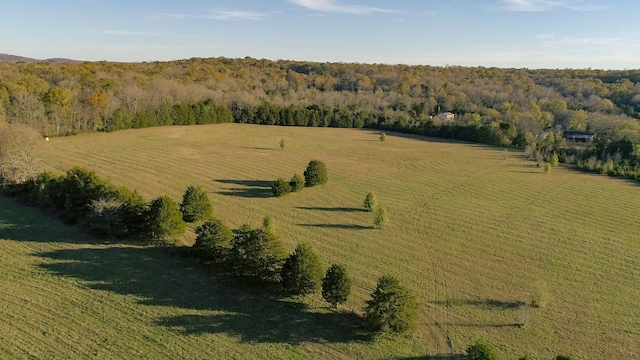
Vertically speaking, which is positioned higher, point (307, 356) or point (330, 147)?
point (330, 147)

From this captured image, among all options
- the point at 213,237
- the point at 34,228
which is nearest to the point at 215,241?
the point at 213,237

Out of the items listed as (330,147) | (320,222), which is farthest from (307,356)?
(330,147)

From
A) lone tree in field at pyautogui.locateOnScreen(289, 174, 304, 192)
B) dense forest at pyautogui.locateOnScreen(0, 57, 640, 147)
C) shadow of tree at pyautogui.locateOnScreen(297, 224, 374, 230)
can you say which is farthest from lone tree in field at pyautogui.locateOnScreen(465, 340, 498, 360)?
dense forest at pyautogui.locateOnScreen(0, 57, 640, 147)

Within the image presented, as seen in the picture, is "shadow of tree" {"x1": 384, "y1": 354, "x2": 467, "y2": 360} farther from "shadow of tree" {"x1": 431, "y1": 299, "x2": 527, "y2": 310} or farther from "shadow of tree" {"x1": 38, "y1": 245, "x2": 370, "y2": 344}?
"shadow of tree" {"x1": 431, "y1": 299, "x2": 527, "y2": 310}

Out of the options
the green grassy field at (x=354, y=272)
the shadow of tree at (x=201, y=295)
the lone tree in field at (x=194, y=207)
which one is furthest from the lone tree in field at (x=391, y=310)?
the lone tree in field at (x=194, y=207)

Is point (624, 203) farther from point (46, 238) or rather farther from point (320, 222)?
point (46, 238)

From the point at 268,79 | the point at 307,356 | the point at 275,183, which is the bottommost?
the point at 307,356
